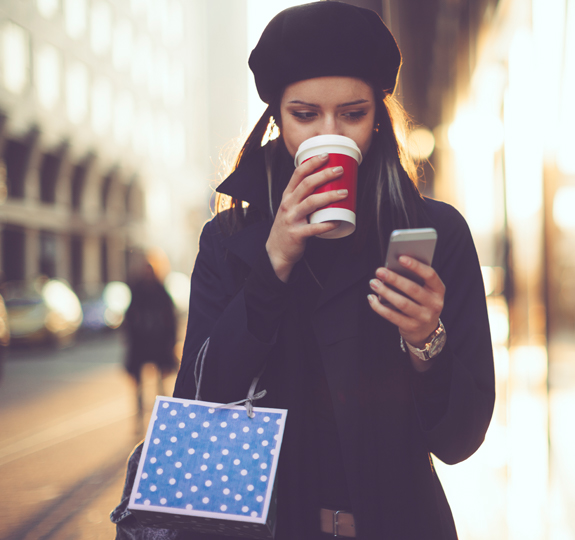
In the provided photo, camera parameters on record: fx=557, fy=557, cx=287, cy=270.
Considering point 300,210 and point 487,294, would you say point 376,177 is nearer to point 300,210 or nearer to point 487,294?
point 300,210

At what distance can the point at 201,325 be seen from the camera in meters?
1.37

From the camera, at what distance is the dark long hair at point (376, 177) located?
1.36 meters

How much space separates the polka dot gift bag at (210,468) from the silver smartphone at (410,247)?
42cm

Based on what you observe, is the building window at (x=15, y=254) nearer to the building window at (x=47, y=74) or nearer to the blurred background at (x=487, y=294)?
the blurred background at (x=487, y=294)

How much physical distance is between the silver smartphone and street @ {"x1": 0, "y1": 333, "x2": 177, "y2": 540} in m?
3.41

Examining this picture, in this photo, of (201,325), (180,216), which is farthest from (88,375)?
(180,216)

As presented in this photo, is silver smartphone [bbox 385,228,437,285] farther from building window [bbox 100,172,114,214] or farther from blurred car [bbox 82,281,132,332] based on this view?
building window [bbox 100,172,114,214]

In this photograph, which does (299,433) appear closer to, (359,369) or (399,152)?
(359,369)

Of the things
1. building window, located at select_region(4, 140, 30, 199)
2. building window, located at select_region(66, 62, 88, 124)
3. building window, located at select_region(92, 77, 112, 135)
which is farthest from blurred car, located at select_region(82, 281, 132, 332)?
building window, located at select_region(92, 77, 112, 135)

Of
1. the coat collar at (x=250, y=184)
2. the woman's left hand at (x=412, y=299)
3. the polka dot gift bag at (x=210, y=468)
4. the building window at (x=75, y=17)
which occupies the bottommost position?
the polka dot gift bag at (x=210, y=468)

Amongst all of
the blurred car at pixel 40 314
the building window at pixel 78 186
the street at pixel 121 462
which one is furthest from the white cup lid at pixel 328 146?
the building window at pixel 78 186

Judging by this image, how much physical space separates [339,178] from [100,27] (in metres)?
35.8

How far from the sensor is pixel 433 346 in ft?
3.65

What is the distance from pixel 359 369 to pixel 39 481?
4.39 m
